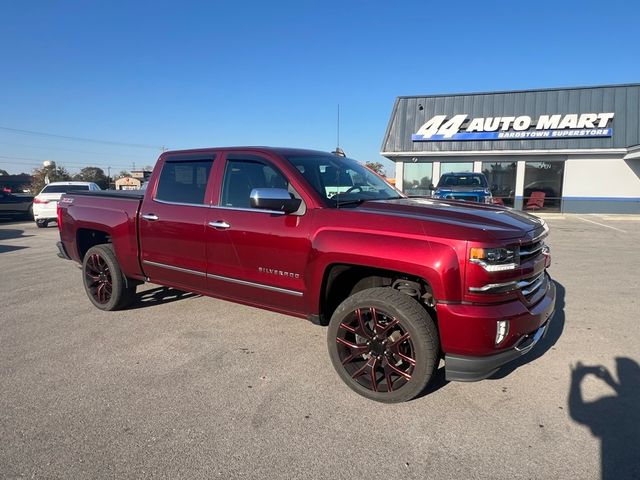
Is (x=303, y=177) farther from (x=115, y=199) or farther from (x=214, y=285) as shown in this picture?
(x=115, y=199)

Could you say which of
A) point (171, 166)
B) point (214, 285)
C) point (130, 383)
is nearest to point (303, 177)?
point (214, 285)

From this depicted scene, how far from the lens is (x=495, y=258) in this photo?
2.87 meters

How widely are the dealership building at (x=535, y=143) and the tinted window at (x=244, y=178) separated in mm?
17155

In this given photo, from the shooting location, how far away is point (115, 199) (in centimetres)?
506

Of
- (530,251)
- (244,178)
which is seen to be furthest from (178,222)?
(530,251)

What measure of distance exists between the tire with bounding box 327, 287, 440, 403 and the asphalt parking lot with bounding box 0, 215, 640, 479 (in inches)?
5.4

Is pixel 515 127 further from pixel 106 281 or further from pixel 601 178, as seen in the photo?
pixel 106 281

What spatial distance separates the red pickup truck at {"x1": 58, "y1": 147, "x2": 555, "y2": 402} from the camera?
2898mm

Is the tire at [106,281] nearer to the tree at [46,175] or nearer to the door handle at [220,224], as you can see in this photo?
the door handle at [220,224]

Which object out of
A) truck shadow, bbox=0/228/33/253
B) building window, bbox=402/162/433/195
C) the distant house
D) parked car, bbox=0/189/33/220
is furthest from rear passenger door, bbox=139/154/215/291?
the distant house

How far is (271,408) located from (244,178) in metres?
2.07

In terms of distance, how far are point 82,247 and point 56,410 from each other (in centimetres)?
306

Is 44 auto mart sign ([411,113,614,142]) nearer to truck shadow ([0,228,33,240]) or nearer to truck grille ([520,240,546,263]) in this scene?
truck shadow ([0,228,33,240])

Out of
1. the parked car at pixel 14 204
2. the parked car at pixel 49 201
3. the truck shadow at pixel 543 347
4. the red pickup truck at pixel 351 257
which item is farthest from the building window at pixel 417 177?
the red pickup truck at pixel 351 257
